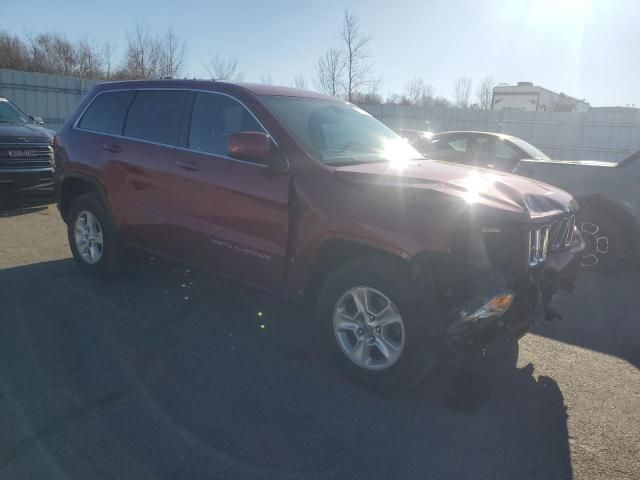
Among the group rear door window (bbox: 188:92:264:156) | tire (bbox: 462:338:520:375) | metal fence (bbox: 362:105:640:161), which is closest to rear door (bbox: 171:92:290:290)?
rear door window (bbox: 188:92:264:156)

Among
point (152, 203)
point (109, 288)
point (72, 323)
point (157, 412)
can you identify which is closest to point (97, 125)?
point (152, 203)

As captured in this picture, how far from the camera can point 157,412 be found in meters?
3.01

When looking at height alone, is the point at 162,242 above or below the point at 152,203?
below

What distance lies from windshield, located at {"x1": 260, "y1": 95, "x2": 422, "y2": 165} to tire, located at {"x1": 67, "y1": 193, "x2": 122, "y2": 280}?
7.39ft

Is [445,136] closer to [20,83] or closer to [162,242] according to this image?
[162,242]

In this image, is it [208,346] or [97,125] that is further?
[97,125]

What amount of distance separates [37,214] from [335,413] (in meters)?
7.63

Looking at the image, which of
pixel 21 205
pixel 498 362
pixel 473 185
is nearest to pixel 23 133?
pixel 21 205

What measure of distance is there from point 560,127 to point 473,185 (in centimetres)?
1853

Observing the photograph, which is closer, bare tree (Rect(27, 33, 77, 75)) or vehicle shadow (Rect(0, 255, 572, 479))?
vehicle shadow (Rect(0, 255, 572, 479))

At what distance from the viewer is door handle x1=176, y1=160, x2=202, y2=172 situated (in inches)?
161

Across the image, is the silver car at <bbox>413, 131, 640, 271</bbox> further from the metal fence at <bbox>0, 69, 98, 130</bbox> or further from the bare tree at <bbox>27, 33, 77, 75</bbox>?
the bare tree at <bbox>27, 33, 77, 75</bbox>

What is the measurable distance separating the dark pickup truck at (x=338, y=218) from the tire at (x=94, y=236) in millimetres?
36

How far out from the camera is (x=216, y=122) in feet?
13.7
